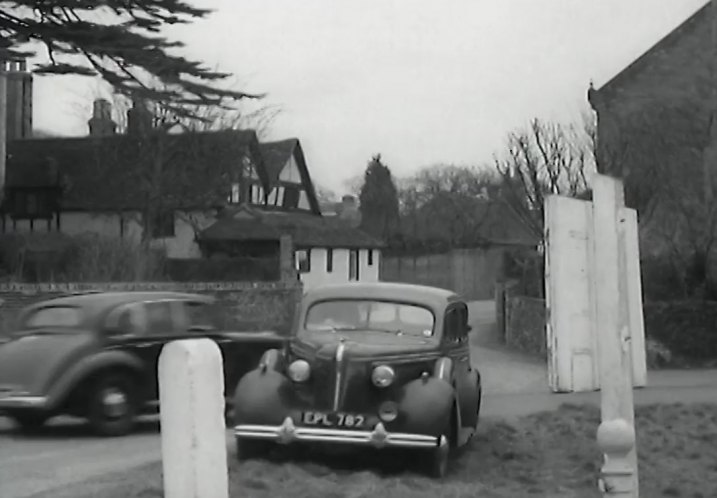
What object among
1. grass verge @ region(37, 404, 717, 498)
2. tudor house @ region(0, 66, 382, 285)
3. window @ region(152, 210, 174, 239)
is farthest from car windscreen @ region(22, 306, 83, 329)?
window @ region(152, 210, 174, 239)

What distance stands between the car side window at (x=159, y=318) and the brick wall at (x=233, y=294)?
10.5m

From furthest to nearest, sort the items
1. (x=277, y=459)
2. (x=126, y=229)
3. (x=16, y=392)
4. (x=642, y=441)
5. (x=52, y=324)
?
(x=126, y=229) → (x=52, y=324) → (x=16, y=392) → (x=642, y=441) → (x=277, y=459)

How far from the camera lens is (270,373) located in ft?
30.5

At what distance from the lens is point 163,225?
42000 millimetres

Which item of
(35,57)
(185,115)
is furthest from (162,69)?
(35,57)

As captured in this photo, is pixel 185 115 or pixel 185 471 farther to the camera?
pixel 185 115

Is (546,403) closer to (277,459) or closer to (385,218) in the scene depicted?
(277,459)

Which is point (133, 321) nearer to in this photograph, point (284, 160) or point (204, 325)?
point (204, 325)

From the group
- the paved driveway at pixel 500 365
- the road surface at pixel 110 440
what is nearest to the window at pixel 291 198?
the paved driveway at pixel 500 365

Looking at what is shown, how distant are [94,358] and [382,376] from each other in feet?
13.6

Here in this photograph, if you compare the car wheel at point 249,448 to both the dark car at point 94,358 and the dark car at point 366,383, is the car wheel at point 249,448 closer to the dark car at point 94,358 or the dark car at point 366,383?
the dark car at point 366,383

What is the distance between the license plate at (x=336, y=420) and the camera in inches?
348

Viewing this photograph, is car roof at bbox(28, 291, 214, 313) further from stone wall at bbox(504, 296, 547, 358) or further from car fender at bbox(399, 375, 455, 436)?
stone wall at bbox(504, 296, 547, 358)

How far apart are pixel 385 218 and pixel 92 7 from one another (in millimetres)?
31009
